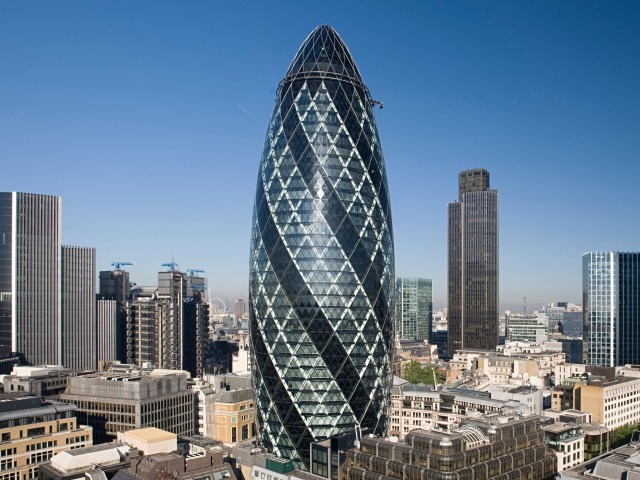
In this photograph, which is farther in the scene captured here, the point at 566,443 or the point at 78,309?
the point at 78,309

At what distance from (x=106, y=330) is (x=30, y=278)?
71.1 feet

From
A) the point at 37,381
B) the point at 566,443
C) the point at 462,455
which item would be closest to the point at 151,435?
the point at 462,455

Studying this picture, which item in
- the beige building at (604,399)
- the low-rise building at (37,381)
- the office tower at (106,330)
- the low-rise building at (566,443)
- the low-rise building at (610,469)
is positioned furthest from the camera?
the office tower at (106,330)

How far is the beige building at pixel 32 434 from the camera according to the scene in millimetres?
64438

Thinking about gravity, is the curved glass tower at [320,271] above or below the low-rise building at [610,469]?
above

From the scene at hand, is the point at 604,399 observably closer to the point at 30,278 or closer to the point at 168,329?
the point at 168,329

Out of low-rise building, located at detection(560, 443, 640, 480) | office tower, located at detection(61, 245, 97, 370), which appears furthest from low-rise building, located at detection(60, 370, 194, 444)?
office tower, located at detection(61, 245, 97, 370)

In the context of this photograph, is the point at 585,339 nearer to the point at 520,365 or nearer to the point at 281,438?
the point at 520,365

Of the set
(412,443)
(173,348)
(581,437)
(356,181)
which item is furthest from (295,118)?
(173,348)

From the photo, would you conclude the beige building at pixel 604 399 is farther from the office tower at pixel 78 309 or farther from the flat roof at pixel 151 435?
the office tower at pixel 78 309

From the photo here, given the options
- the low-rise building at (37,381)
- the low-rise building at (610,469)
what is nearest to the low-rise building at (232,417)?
the low-rise building at (37,381)

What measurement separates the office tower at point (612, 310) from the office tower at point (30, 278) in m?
128

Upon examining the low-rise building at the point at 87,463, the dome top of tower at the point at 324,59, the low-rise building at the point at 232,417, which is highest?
the dome top of tower at the point at 324,59

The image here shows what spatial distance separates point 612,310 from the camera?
545ft
